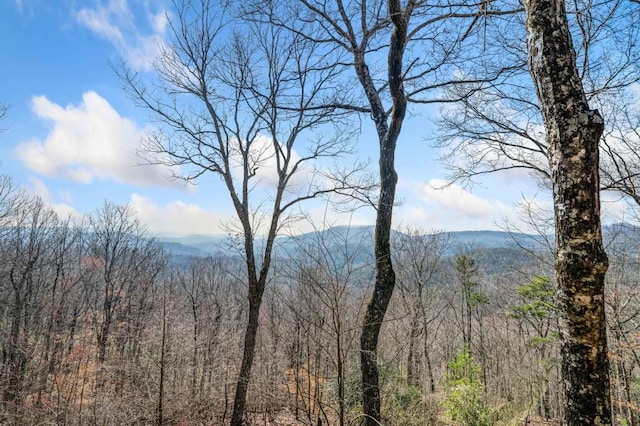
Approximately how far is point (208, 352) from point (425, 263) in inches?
399

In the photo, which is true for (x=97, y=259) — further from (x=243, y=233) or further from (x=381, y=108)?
(x=381, y=108)

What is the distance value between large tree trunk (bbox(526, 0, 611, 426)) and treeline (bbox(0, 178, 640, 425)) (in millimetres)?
1864

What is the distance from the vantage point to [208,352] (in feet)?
39.6

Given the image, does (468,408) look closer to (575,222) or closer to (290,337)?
(575,222)

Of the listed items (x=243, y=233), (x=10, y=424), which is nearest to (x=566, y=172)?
(x=243, y=233)

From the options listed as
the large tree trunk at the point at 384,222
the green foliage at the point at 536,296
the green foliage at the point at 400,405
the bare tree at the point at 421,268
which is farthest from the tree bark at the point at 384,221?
the bare tree at the point at 421,268

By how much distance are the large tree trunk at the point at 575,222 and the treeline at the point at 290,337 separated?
1.86 metres

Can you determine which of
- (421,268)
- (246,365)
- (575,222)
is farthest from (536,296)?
(575,222)

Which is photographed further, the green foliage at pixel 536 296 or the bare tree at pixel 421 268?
the bare tree at pixel 421 268

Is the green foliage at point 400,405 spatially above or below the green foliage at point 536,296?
below

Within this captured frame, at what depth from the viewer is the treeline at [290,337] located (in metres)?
4.82

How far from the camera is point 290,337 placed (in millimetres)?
11391

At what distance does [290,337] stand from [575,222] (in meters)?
10.8

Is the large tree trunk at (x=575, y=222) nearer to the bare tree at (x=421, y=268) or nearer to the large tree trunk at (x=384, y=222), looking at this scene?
the large tree trunk at (x=384, y=222)
